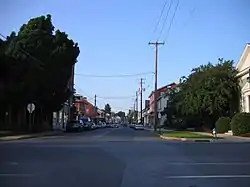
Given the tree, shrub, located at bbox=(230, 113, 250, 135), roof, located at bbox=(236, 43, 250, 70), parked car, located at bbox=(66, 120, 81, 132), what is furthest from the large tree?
shrub, located at bbox=(230, 113, 250, 135)

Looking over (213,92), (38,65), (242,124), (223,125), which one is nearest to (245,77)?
(213,92)

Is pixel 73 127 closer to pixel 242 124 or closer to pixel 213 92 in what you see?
pixel 213 92

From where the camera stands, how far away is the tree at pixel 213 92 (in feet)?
184

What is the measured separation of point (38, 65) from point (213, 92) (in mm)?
20228

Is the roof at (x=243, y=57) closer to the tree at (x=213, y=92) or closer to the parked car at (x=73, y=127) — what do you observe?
the tree at (x=213, y=92)

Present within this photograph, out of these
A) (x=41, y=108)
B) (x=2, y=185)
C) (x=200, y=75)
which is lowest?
(x=2, y=185)

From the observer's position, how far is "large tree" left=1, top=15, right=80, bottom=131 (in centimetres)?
5162

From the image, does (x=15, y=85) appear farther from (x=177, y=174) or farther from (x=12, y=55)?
(x=177, y=174)

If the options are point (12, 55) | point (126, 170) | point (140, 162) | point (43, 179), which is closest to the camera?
point (43, 179)

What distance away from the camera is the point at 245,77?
54.0m

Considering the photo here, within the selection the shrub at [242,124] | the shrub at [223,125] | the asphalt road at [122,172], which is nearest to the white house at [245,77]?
the shrub at [223,125]

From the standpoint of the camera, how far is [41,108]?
58906 mm

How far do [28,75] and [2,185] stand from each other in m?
41.3

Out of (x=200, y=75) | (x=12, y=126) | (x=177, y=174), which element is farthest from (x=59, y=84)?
(x=177, y=174)
